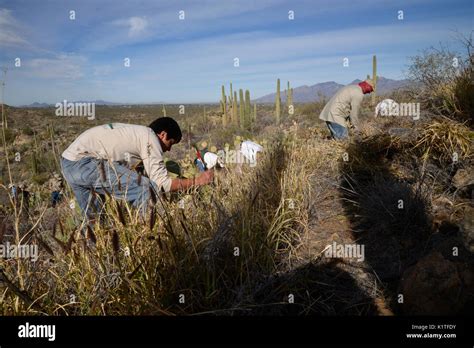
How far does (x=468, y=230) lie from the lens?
7.93ft

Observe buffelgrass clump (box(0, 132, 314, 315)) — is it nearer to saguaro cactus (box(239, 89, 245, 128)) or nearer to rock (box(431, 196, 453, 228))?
rock (box(431, 196, 453, 228))

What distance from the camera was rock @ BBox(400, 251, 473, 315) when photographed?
5.74 feet

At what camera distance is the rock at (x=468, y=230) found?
7.68ft

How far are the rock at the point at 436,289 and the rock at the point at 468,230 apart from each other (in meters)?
0.64

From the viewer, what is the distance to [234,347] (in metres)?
1.45

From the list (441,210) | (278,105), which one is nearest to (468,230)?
(441,210)

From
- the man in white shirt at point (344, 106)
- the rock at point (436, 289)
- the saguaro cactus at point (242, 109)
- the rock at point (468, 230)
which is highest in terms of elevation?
the saguaro cactus at point (242, 109)

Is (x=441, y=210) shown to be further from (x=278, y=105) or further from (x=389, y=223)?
(x=278, y=105)

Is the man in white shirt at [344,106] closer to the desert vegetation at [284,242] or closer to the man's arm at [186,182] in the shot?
the desert vegetation at [284,242]

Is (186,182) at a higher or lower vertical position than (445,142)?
lower

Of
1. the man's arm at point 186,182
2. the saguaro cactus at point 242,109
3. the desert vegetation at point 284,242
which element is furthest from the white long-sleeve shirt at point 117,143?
the saguaro cactus at point 242,109

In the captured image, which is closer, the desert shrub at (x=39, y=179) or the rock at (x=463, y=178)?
the rock at (x=463, y=178)

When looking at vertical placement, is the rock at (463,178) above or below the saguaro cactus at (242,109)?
below

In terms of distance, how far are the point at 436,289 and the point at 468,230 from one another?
2.96 ft
